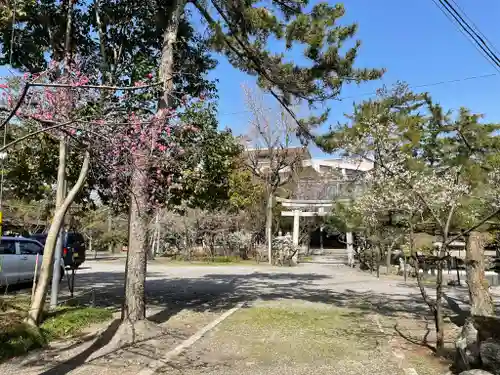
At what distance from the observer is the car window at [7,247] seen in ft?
41.9

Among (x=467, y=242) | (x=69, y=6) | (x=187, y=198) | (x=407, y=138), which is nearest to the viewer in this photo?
(x=467, y=242)

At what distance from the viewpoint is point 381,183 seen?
10.7 meters

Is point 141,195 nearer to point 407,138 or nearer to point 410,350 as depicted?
point 410,350

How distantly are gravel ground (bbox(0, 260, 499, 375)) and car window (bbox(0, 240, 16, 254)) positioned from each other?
83.0 inches

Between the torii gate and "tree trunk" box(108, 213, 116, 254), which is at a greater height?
the torii gate

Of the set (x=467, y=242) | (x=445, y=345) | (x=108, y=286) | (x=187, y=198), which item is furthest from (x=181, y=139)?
(x=108, y=286)

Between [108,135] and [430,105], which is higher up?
[430,105]

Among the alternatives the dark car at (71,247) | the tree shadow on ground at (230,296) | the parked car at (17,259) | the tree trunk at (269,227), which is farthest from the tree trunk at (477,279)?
the tree trunk at (269,227)

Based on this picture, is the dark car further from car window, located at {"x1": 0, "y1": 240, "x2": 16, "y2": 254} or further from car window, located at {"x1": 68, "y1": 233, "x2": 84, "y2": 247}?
car window, located at {"x1": 0, "y1": 240, "x2": 16, "y2": 254}

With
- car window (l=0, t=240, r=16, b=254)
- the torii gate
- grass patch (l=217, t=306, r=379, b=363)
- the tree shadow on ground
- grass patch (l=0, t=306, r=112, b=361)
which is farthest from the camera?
the torii gate

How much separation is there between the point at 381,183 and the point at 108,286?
890cm

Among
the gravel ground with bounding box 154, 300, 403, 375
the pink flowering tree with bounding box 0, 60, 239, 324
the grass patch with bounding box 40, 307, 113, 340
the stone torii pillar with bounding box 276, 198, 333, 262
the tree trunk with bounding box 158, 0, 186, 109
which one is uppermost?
the tree trunk with bounding box 158, 0, 186, 109

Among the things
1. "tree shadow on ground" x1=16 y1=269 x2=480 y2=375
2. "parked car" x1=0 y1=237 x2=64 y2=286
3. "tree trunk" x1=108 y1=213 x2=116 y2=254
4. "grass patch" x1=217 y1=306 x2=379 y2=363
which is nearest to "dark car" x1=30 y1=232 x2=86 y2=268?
"tree shadow on ground" x1=16 y1=269 x2=480 y2=375

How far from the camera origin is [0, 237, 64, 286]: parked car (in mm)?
12289
